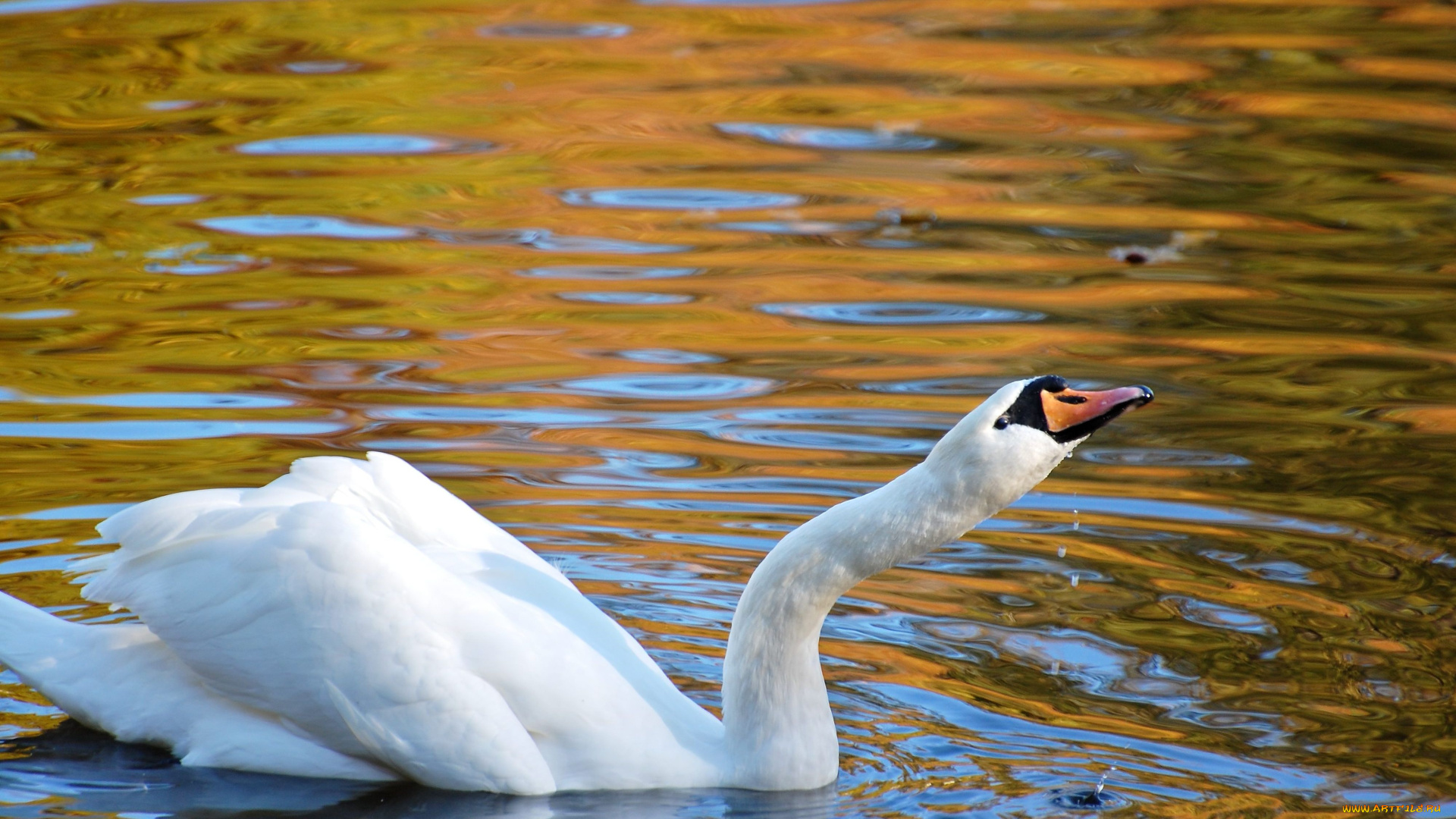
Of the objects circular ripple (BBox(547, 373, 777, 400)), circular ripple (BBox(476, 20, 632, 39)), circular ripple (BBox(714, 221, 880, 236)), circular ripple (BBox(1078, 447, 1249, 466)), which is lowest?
circular ripple (BBox(1078, 447, 1249, 466))

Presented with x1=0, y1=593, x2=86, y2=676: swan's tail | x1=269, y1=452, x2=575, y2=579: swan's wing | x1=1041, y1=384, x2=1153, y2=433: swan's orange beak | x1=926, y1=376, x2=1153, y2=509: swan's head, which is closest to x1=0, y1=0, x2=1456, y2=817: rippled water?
x1=0, y1=593, x2=86, y2=676: swan's tail

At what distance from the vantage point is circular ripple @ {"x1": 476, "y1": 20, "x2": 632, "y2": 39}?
1594 centimetres

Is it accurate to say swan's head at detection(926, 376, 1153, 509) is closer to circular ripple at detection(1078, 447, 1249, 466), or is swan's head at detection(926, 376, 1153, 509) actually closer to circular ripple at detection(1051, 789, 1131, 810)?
circular ripple at detection(1051, 789, 1131, 810)

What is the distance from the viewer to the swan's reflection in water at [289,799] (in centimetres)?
519

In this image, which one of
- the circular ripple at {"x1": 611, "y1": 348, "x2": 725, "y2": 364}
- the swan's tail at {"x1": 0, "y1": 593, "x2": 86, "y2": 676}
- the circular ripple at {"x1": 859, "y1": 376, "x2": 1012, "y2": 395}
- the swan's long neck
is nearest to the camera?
the swan's long neck

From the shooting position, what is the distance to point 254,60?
1502 centimetres

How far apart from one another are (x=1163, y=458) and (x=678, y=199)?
486cm

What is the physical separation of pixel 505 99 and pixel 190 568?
9169 millimetres

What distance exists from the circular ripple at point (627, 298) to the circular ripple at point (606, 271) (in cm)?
28

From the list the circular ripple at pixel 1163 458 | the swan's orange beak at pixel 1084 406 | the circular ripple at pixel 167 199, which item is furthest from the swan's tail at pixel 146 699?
the circular ripple at pixel 167 199

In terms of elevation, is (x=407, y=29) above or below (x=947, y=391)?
above

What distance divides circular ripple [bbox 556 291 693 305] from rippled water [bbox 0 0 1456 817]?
3 cm

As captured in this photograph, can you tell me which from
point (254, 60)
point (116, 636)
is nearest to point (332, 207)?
point (254, 60)

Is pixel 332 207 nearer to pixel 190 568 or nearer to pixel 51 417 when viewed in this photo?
pixel 51 417
